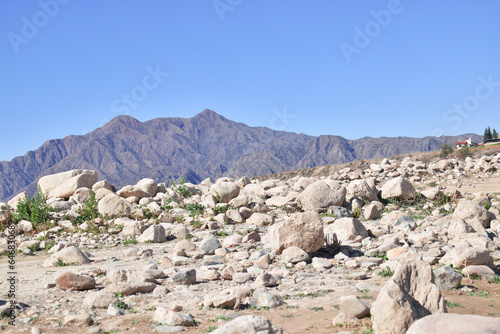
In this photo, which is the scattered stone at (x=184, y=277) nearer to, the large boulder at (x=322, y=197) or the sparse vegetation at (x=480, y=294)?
the sparse vegetation at (x=480, y=294)

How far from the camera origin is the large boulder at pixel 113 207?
15273 mm

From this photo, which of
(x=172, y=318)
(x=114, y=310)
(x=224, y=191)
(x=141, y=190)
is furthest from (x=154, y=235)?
(x=172, y=318)

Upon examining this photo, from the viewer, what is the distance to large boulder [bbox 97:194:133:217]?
50.1 feet

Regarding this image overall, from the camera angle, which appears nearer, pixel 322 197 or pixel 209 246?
pixel 209 246

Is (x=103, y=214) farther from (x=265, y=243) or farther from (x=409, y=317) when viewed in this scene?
(x=409, y=317)

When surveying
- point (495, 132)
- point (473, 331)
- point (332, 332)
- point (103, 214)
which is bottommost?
point (332, 332)

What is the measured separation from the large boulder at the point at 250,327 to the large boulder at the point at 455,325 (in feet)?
4.26

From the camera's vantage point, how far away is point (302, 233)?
895 centimetres

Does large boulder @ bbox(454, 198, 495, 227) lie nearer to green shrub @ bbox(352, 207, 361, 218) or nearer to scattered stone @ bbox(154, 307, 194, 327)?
green shrub @ bbox(352, 207, 361, 218)

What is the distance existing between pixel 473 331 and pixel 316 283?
3.96m

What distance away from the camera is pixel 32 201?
613 inches

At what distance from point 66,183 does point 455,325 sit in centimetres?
1859

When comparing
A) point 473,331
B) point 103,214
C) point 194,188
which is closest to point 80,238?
point 103,214

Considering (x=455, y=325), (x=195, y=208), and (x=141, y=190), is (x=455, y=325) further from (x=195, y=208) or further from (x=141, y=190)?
(x=141, y=190)
